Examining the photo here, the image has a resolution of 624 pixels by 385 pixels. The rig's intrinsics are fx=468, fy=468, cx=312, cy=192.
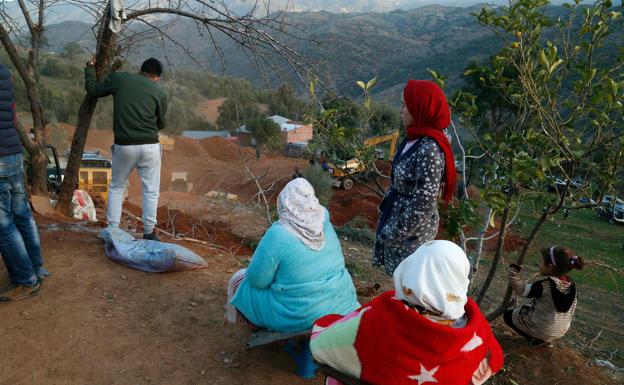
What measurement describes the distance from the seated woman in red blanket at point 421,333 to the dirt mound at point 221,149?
25034 mm

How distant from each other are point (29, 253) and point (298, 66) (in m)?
2.54

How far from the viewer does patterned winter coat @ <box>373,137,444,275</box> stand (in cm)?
275

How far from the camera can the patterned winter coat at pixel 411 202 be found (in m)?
2.75

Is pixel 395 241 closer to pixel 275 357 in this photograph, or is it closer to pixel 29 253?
pixel 275 357

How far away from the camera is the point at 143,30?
16.2 feet

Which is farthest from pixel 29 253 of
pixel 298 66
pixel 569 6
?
pixel 569 6

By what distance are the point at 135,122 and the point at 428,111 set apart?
249 cm

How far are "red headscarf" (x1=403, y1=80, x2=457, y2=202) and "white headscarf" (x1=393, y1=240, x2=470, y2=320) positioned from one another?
1.12 meters

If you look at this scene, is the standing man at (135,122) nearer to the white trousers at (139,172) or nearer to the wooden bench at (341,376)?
the white trousers at (139,172)

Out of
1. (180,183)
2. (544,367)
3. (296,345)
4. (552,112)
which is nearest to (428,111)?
(552,112)

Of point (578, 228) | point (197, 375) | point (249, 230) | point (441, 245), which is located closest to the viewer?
point (441, 245)

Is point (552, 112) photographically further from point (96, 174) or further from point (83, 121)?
point (96, 174)

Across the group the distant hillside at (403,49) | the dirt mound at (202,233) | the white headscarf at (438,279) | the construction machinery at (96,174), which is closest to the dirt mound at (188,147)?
the construction machinery at (96,174)

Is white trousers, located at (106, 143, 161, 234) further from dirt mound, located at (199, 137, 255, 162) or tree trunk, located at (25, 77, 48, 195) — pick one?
dirt mound, located at (199, 137, 255, 162)
